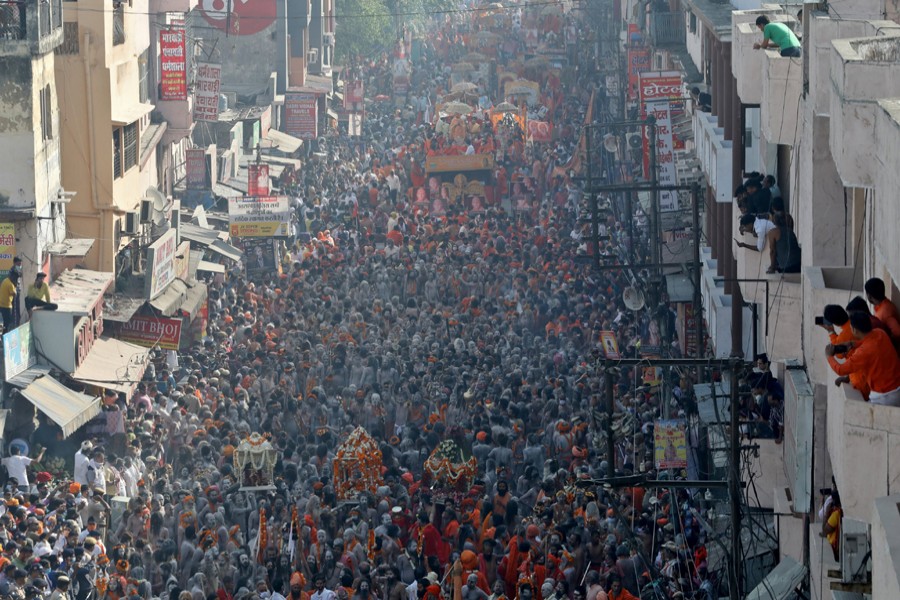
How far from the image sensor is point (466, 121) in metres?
49.8

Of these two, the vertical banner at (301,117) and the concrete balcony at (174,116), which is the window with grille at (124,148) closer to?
the concrete balcony at (174,116)

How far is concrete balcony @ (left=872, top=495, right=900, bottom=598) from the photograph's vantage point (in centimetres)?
889

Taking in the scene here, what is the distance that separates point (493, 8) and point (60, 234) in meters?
50.4

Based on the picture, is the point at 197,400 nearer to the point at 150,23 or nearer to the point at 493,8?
the point at 150,23

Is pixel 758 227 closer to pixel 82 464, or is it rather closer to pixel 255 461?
pixel 255 461

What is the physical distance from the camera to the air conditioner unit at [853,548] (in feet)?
41.2

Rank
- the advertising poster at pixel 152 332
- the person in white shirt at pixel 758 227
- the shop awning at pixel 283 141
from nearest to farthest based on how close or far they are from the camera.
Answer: the person in white shirt at pixel 758 227
the advertising poster at pixel 152 332
the shop awning at pixel 283 141

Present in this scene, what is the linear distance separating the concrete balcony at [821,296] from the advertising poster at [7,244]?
15.3 m

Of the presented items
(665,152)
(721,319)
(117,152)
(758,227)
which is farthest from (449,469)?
(117,152)

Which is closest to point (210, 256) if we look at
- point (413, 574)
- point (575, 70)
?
point (413, 574)

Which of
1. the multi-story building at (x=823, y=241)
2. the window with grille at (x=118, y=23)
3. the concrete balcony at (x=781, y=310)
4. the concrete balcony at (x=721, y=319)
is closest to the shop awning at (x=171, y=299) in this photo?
the window with grille at (x=118, y=23)

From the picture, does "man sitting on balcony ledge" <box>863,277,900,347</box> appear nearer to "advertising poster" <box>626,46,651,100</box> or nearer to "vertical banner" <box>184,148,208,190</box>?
"vertical banner" <box>184,148,208,190</box>

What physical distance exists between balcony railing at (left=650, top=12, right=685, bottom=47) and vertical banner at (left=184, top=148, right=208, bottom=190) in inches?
440

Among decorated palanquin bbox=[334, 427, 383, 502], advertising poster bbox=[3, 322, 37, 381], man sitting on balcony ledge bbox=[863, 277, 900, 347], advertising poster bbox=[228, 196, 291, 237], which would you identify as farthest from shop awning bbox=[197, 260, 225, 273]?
man sitting on balcony ledge bbox=[863, 277, 900, 347]
